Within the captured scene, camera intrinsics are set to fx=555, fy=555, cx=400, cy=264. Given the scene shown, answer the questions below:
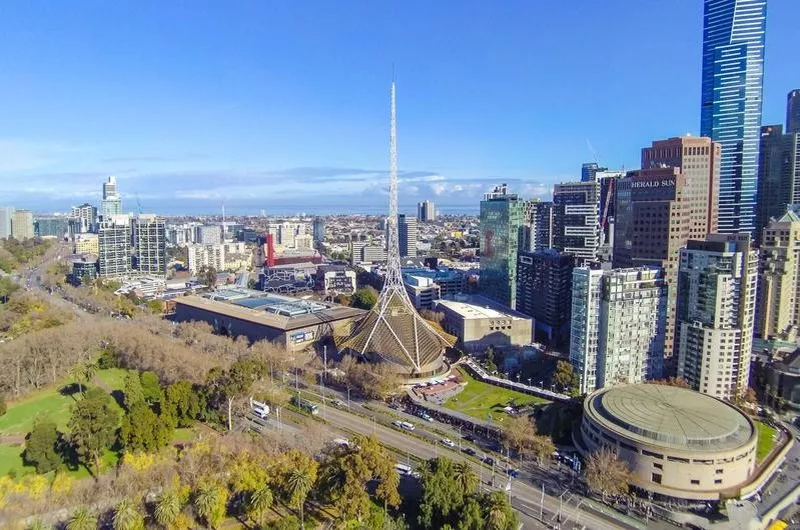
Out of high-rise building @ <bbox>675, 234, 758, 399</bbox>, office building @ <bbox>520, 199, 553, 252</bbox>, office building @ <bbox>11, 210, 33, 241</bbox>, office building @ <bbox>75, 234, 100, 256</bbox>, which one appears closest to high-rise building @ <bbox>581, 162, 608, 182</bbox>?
office building @ <bbox>520, 199, 553, 252</bbox>

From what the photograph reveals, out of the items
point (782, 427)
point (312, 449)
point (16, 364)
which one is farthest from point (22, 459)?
point (782, 427)

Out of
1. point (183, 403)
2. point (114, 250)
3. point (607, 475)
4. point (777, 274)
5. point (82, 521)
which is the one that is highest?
point (114, 250)

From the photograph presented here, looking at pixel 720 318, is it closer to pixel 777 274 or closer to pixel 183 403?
pixel 777 274

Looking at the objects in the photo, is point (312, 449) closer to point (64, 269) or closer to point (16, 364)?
point (16, 364)

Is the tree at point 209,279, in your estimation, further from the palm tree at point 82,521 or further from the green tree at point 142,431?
the palm tree at point 82,521

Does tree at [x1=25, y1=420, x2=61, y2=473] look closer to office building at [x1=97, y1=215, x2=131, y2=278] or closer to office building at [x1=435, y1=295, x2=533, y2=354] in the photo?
office building at [x1=435, y1=295, x2=533, y2=354]

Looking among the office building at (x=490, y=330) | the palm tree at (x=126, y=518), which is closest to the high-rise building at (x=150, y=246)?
the office building at (x=490, y=330)

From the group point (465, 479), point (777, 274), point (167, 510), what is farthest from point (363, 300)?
point (167, 510)
